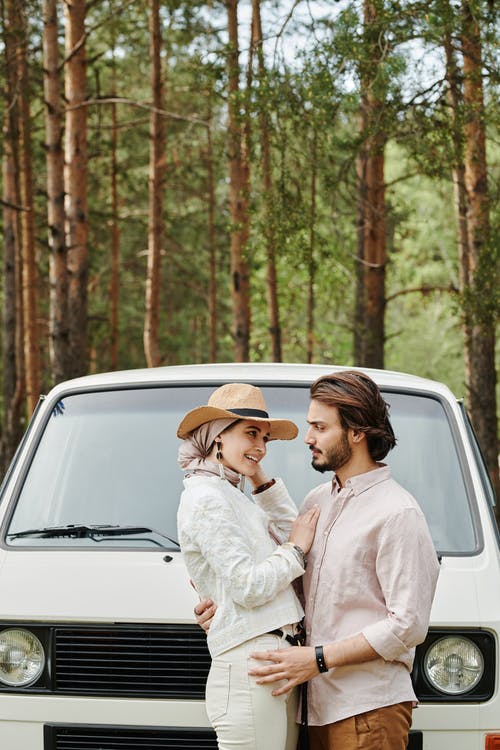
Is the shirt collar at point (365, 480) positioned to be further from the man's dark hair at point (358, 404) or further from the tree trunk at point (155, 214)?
the tree trunk at point (155, 214)

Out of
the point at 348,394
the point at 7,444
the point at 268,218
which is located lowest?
the point at 7,444

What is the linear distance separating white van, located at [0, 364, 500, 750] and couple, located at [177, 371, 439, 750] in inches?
23.7

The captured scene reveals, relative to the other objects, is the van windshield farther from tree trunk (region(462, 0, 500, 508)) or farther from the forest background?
tree trunk (region(462, 0, 500, 508))

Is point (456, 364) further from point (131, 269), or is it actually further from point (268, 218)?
point (268, 218)

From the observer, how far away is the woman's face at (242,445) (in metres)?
3.40

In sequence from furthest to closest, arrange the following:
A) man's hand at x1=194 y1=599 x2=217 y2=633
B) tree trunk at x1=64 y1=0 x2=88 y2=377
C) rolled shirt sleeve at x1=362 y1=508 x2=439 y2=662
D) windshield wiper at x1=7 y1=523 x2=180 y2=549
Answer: tree trunk at x1=64 y1=0 x2=88 y2=377 < windshield wiper at x1=7 y1=523 x2=180 y2=549 < man's hand at x1=194 y1=599 x2=217 y2=633 < rolled shirt sleeve at x1=362 y1=508 x2=439 y2=662

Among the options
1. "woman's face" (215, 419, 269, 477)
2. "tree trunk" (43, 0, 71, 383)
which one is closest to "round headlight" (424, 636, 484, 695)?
"woman's face" (215, 419, 269, 477)

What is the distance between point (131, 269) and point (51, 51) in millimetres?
24135

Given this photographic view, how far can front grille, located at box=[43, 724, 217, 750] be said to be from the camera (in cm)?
386

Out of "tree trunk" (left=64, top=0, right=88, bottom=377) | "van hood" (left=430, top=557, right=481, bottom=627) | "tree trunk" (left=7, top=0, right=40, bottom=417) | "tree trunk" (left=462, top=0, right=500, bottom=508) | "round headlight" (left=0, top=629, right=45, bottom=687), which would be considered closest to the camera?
"van hood" (left=430, top=557, right=481, bottom=627)

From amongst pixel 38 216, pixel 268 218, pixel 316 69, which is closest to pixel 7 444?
pixel 38 216

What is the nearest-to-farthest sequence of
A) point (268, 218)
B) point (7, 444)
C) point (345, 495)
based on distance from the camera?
1. point (345, 495)
2. point (268, 218)
3. point (7, 444)

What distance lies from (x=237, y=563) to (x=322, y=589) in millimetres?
280

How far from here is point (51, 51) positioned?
58.5 feet
